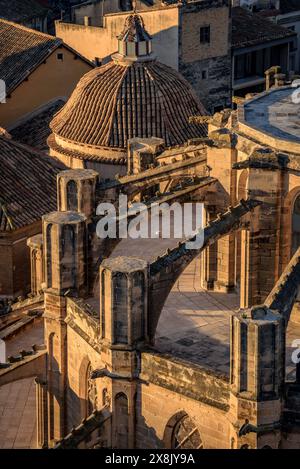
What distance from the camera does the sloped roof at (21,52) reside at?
84000 mm

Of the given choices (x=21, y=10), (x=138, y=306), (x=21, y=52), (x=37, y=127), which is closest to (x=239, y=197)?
(x=138, y=306)

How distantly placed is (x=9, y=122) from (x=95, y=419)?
135ft

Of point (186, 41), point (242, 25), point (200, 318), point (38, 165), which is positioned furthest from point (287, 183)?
point (242, 25)

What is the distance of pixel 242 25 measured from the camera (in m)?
105

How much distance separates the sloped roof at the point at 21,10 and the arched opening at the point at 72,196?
191 feet

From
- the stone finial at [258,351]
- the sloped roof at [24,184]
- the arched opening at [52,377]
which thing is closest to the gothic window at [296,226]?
the arched opening at [52,377]

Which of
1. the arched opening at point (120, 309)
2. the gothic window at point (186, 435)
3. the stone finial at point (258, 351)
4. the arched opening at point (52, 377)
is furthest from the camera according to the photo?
the arched opening at point (52, 377)

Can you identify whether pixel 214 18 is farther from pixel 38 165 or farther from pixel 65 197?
pixel 65 197

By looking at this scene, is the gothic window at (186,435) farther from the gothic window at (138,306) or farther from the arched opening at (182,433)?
the gothic window at (138,306)

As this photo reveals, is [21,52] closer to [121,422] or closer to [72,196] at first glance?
[72,196]

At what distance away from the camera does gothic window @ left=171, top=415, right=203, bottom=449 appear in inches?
1730

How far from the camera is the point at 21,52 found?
283ft

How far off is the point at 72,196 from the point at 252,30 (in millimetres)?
55862

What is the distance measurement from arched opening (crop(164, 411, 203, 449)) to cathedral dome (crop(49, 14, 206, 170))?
1148 inches
